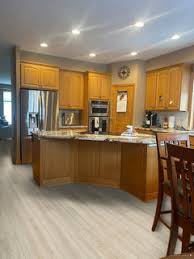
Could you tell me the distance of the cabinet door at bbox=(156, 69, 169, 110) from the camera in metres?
5.08

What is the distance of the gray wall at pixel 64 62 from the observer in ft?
16.5

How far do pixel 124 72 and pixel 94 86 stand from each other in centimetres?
95

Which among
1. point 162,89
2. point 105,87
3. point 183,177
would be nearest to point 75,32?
point 105,87

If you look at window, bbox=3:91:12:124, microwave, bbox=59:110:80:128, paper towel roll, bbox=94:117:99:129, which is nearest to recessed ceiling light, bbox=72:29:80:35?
microwave, bbox=59:110:80:128

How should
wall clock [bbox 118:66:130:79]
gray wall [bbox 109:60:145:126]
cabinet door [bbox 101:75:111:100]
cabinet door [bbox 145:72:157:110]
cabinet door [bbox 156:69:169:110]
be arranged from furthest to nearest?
1. cabinet door [bbox 101:75:111:100]
2. wall clock [bbox 118:66:130:79]
3. gray wall [bbox 109:60:145:126]
4. cabinet door [bbox 145:72:157:110]
5. cabinet door [bbox 156:69:169:110]

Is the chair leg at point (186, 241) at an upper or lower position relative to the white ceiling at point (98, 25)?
lower

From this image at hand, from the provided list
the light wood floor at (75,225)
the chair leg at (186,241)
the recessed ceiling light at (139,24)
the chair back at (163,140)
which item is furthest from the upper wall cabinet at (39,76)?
the chair leg at (186,241)

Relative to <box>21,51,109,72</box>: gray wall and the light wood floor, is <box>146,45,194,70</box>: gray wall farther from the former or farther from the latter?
the light wood floor

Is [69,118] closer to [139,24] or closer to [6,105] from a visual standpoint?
[139,24]

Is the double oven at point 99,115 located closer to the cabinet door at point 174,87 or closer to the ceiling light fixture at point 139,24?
the cabinet door at point 174,87

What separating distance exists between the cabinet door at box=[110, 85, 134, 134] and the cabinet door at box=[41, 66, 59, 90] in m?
1.72

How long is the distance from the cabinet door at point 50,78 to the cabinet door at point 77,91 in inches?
23.7

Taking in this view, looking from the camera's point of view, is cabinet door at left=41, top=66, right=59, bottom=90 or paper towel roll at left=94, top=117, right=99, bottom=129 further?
paper towel roll at left=94, top=117, right=99, bottom=129

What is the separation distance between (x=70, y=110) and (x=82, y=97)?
0.52m
